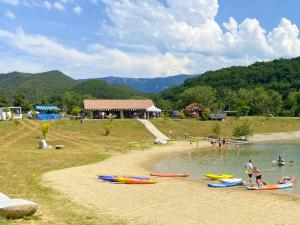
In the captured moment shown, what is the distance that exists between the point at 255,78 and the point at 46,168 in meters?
170

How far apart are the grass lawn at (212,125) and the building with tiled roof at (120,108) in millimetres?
9199

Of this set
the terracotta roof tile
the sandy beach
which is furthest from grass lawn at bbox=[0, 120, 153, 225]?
the terracotta roof tile

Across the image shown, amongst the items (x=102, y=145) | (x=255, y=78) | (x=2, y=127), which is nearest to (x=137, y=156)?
(x=102, y=145)

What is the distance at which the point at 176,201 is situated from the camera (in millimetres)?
23328

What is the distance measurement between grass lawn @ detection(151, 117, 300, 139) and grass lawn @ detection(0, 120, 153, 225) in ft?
23.1

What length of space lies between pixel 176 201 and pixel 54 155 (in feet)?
85.3

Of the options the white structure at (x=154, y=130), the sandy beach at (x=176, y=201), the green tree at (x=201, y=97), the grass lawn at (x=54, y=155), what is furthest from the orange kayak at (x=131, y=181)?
the green tree at (x=201, y=97)

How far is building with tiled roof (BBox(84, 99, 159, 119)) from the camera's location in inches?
3937

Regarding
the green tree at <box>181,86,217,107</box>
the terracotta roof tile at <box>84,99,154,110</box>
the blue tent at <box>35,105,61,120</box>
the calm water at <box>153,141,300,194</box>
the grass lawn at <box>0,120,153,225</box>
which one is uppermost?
the green tree at <box>181,86,217,107</box>

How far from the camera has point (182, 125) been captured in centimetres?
9050

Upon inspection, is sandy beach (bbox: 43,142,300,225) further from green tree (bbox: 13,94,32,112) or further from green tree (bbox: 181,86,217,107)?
green tree (bbox: 13,94,32,112)

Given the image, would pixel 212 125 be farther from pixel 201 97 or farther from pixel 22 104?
pixel 22 104

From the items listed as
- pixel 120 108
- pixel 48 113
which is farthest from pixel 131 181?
pixel 48 113

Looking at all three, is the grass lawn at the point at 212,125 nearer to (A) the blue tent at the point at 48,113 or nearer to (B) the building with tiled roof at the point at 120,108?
(B) the building with tiled roof at the point at 120,108
